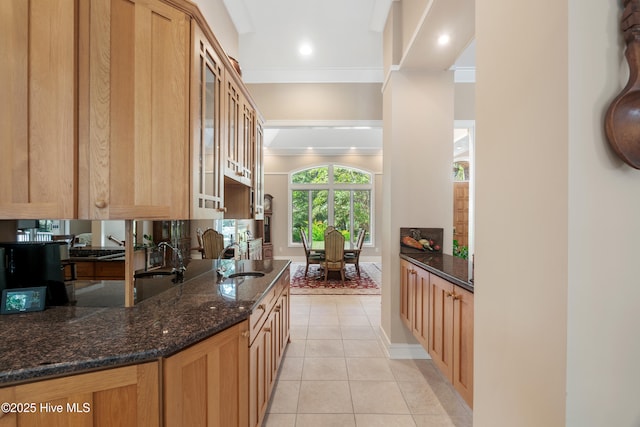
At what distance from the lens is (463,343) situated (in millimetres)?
1707

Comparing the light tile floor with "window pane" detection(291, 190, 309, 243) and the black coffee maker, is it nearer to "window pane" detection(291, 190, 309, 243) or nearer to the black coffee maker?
the black coffee maker

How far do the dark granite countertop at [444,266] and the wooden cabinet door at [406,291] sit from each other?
10cm

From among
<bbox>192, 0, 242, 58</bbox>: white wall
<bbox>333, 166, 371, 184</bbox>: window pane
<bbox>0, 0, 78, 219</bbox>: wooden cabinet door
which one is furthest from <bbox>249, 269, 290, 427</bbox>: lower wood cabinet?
<bbox>333, 166, 371, 184</bbox>: window pane

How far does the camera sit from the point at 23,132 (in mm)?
1213

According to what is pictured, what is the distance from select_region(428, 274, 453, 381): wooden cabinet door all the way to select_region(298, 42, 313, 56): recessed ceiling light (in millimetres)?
3088

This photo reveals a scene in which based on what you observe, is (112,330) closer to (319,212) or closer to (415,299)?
(415,299)

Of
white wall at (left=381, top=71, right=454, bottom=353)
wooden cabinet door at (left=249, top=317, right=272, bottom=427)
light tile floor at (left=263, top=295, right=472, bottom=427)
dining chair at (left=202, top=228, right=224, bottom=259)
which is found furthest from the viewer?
dining chair at (left=202, top=228, right=224, bottom=259)

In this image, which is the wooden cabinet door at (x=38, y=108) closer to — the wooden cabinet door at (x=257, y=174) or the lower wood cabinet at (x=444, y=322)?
the wooden cabinet door at (x=257, y=174)

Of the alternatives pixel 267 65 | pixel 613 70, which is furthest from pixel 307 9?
pixel 613 70

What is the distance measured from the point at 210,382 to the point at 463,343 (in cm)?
142

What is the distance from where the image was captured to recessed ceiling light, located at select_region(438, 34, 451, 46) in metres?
2.35

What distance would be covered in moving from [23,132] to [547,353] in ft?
6.94

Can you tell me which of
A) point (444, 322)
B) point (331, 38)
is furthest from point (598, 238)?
point (331, 38)

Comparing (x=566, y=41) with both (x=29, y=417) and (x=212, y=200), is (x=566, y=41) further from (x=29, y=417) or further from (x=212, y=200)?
(x=29, y=417)
